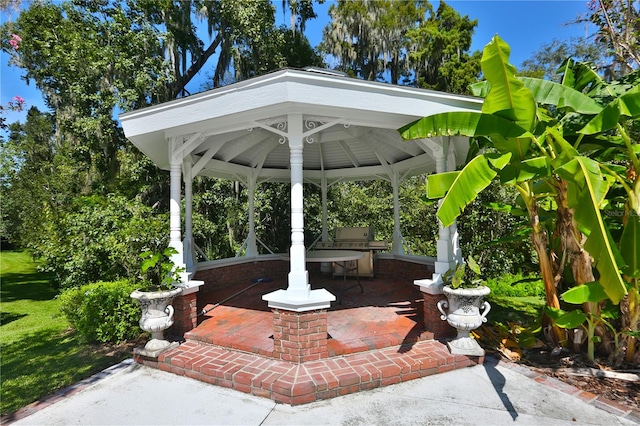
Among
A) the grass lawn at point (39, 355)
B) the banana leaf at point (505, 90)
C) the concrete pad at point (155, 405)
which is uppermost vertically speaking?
the banana leaf at point (505, 90)

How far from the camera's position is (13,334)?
6637mm

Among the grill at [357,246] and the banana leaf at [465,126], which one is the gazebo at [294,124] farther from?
the grill at [357,246]

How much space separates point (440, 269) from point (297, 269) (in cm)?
210

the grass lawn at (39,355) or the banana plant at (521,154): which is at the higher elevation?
the banana plant at (521,154)

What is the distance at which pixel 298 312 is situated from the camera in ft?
12.1

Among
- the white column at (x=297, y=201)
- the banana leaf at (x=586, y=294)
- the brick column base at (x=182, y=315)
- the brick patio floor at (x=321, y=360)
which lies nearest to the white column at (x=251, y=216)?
the brick patio floor at (x=321, y=360)

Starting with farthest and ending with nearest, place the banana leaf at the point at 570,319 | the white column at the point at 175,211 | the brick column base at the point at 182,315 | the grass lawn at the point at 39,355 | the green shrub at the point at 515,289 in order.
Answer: the green shrub at the point at 515,289, the white column at the point at 175,211, the brick column base at the point at 182,315, the grass lawn at the point at 39,355, the banana leaf at the point at 570,319

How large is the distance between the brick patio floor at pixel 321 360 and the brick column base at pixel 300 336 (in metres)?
0.09

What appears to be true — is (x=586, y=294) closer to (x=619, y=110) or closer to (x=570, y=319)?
(x=570, y=319)

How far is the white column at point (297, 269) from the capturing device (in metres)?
3.73

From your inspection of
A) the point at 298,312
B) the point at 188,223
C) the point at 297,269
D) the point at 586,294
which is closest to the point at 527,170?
the point at 586,294

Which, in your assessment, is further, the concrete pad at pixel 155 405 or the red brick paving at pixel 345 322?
the red brick paving at pixel 345 322

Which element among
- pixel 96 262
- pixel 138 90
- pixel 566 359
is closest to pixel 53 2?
pixel 138 90

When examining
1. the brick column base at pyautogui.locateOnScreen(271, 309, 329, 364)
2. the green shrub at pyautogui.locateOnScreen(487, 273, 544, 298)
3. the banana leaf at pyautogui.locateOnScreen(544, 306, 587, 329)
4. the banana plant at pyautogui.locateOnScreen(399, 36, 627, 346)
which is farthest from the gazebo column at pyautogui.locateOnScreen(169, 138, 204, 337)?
the green shrub at pyautogui.locateOnScreen(487, 273, 544, 298)
